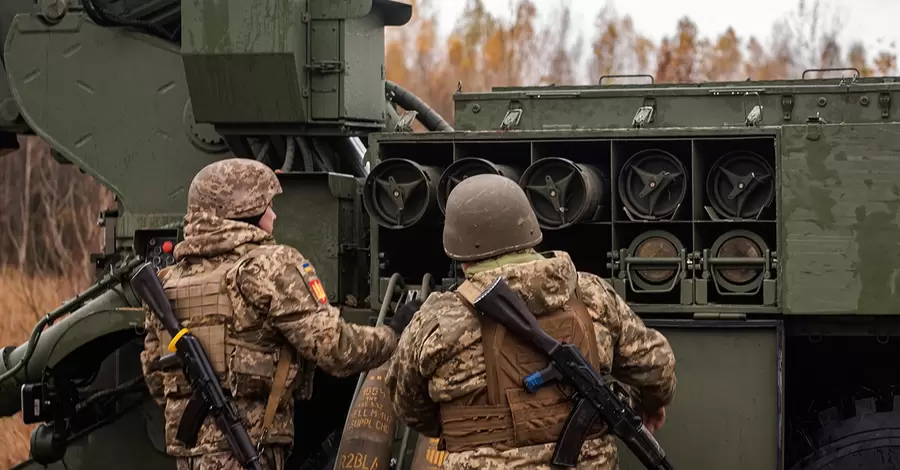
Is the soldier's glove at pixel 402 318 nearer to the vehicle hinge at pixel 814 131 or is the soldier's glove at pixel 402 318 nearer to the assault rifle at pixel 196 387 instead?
the assault rifle at pixel 196 387

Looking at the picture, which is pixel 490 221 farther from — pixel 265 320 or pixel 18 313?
pixel 18 313

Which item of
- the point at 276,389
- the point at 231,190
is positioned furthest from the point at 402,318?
the point at 231,190

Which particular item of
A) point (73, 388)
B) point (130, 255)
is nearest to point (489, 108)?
point (130, 255)

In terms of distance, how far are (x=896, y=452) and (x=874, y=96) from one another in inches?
64.8

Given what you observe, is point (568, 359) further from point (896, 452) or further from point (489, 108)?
point (489, 108)

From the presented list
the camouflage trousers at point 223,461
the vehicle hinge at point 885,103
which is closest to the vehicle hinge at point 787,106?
the vehicle hinge at point 885,103

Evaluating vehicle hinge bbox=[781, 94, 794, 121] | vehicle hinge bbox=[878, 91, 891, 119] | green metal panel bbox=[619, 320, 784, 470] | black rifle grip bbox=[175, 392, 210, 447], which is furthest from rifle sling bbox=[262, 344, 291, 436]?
vehicle hinge bbox=[878, 91, 891, 119]

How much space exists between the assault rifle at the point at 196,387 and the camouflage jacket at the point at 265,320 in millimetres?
69

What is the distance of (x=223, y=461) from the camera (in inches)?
198

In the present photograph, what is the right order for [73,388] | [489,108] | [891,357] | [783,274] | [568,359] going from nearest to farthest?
[568,359]
[783,274]
[891,357]
[489,108]
[73,388]

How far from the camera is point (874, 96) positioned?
21.3 feet

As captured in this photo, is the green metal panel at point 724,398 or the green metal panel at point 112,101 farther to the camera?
the green metal panel at point 112,101

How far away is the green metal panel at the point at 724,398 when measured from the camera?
5867mm

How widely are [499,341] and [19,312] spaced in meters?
10.7
